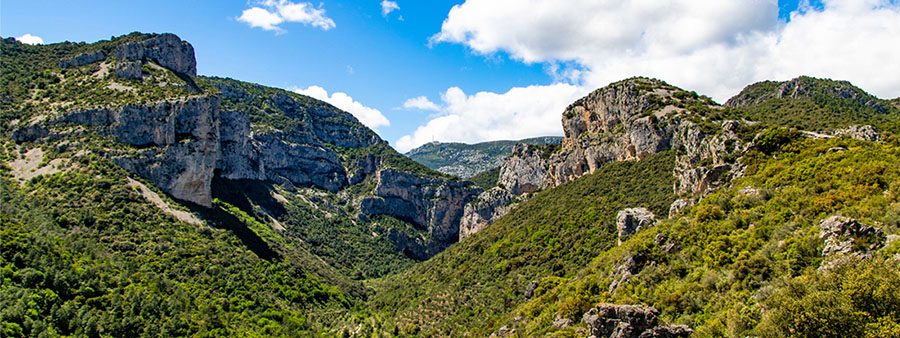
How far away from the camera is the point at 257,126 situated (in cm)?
14362

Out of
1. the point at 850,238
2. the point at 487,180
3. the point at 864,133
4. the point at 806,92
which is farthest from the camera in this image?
the point at 487,180

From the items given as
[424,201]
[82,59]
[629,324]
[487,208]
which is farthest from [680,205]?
[82,59]

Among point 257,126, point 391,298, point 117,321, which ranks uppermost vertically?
point 257,126

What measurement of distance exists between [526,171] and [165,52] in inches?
3731

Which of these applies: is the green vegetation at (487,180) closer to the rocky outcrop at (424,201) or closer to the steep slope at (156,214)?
the rocky outcrop at (424,201)

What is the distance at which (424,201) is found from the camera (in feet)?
486

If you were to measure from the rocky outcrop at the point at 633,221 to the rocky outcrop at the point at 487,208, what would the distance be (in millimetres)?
60781

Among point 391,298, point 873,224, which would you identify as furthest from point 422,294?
point 873,224

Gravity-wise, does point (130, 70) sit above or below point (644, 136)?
above

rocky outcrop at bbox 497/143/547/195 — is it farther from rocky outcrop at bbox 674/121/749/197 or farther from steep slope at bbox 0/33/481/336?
rocky outcrop at bbox 674/121/749/197

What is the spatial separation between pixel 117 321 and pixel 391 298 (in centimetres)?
4852

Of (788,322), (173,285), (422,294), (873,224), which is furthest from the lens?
(422,294)

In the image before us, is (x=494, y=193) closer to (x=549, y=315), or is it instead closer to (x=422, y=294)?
(x=422, y=294)

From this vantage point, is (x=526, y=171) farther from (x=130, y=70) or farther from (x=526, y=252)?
(x=130, y=70)
